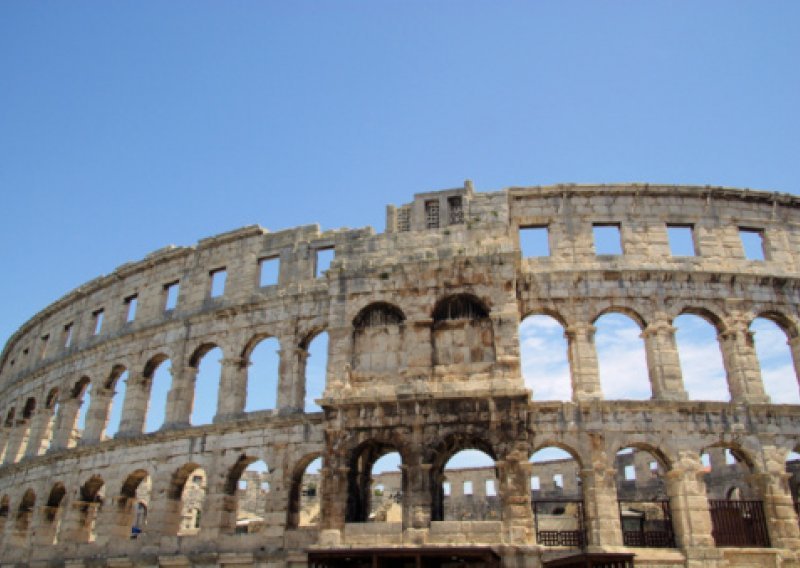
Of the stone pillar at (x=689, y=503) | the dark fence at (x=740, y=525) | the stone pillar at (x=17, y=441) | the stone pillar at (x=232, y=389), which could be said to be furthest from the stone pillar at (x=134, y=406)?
the dark fence at (x=740, y=525)

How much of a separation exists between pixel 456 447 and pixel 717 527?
6719mm

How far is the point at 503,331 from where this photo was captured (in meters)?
15.1

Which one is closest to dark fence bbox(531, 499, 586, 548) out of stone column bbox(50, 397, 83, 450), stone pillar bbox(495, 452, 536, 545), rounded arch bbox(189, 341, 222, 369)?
stone pillar bbox(495, 452, 536, 545)

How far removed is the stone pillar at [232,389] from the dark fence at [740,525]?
1260 centimetres

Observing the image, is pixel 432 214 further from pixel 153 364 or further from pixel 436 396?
pixel 153 364

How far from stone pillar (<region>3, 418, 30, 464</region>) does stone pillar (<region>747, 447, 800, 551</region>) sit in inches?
996

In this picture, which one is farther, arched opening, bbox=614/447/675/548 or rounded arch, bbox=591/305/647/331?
arched opening, bbox=614/447/675/548

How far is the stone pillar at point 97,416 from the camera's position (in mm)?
21172

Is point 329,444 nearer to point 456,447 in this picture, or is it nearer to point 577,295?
point 456,447

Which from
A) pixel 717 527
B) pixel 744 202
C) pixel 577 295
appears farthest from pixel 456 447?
pixel 744 202

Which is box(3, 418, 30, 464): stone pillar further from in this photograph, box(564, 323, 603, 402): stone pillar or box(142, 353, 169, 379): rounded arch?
box(564, 323, 603, 402): stone pillar

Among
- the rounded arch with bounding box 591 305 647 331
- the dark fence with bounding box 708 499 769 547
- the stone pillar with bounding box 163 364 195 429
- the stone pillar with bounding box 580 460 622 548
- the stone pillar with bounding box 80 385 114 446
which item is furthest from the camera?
the stone pillar with bounding box 80 385 114 446

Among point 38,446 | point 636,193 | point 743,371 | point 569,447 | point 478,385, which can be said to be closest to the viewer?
point 478,385

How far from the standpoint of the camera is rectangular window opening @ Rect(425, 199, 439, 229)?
17.6m
